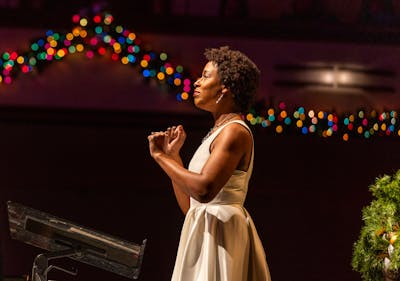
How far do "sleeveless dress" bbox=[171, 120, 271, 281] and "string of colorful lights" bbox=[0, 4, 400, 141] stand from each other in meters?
1.95

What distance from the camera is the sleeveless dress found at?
78.5 inches

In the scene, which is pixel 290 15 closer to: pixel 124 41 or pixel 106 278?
pixel 124 41

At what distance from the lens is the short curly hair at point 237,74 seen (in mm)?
2143

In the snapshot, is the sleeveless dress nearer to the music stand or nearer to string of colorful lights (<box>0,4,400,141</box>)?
the music stand

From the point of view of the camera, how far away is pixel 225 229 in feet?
6.59

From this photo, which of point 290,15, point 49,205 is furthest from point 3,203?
point 290,15

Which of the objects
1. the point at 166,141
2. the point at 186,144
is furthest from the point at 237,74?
the point at 186,144

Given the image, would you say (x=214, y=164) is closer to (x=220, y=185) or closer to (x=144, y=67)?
(x=220, y=185)

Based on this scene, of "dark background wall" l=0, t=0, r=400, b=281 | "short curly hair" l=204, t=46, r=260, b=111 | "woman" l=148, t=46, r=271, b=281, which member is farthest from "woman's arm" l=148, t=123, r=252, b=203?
"dark background wall" l=0, t=0, r=400, b=281

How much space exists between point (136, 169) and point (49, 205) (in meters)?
0.51

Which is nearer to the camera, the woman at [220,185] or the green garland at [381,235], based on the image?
the woman at [220,185]

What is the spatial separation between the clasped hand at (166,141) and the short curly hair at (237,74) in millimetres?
206

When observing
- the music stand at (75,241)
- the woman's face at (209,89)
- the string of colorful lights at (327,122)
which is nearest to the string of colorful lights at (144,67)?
the string of colorful lights at (327,122)

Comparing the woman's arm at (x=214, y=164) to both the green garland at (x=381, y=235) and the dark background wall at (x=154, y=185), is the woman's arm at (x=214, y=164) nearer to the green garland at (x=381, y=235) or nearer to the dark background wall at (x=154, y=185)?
the green garland at (x=381, y=235)
